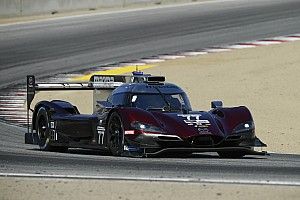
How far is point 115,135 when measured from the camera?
14570mm

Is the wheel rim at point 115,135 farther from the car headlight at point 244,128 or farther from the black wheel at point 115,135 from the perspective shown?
the car headlight at point 244,128

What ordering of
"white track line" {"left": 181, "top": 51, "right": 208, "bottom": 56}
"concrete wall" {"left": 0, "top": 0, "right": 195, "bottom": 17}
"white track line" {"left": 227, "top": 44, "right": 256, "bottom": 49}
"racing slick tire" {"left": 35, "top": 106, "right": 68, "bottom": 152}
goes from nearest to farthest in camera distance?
"racing slick tire" {"left": 35, "top": 106, "right": 68, "bottom": 152} → "white track line" {"left": 181, "top": 51, "right": 208, "bottom": 56} → "white track line" {"left": 227, "top": 44, "right": 256, "bottom": 49} → "concrete wall" {"left": 0, "top": 0, "right": 195, "bottom": 17}

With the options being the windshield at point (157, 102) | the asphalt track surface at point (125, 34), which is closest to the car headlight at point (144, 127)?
the windshield at point (157, 102)

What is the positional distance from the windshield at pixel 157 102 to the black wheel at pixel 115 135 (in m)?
0.61

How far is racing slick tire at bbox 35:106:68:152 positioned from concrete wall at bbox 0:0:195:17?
744 inches

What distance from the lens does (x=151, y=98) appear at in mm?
15141

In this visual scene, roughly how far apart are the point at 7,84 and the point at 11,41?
240 inches

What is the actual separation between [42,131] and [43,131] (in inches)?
2.0

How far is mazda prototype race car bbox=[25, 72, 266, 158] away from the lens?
14.0 meters

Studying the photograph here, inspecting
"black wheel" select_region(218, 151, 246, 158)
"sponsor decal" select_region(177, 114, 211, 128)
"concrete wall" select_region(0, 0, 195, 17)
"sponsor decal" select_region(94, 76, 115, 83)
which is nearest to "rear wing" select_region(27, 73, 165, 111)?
"sponsor decal" select_region(94, 76, 115, 83)

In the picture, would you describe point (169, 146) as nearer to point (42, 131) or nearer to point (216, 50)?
point (42, 131)

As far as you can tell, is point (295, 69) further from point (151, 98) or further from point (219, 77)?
point (151, 98)

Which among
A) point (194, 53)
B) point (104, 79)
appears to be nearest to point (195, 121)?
point (104, 79)

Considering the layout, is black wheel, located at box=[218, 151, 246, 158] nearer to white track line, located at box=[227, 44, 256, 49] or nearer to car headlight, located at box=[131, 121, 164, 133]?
car headlight, located at box=[131, 121, 164, 133]
